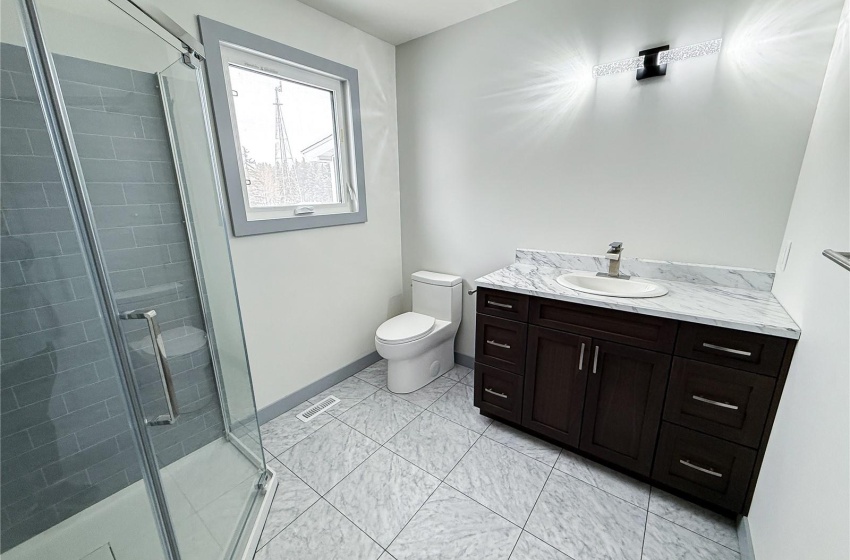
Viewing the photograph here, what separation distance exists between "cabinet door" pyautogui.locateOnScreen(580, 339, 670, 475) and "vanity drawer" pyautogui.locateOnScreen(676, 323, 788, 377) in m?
0.11

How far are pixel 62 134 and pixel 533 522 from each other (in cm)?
201

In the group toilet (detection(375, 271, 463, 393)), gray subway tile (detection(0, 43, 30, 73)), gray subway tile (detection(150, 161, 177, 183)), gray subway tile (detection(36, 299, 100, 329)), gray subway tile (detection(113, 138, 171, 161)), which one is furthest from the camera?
toilet (detection(375, 271, 463, 393))

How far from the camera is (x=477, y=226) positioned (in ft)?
7.81

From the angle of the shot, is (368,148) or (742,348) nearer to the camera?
(742,348)

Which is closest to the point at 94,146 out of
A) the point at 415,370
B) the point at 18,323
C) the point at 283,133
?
the point at 18,323

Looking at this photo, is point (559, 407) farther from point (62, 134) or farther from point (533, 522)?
point (62, 134)

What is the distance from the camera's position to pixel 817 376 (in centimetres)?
93

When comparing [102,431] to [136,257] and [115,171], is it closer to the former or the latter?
[136,257]

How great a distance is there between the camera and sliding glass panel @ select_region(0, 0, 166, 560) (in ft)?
3.69

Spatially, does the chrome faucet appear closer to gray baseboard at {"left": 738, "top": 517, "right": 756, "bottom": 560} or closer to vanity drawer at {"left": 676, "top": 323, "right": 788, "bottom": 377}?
vanity drawer at {"left": 676, "top": 323, "right": 788, "bottom": 377}

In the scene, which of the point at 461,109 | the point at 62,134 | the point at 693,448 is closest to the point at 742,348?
the point at 693,448

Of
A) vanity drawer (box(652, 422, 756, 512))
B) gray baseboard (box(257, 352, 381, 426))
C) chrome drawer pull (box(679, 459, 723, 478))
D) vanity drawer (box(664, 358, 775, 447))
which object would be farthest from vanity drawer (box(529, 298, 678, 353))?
gray baseboard (box(257, 352, 381, 426))

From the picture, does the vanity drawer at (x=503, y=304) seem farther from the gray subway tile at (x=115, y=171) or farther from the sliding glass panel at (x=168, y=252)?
the gray subway tile at (x=115, y=171)

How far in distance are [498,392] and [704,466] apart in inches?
35.3
